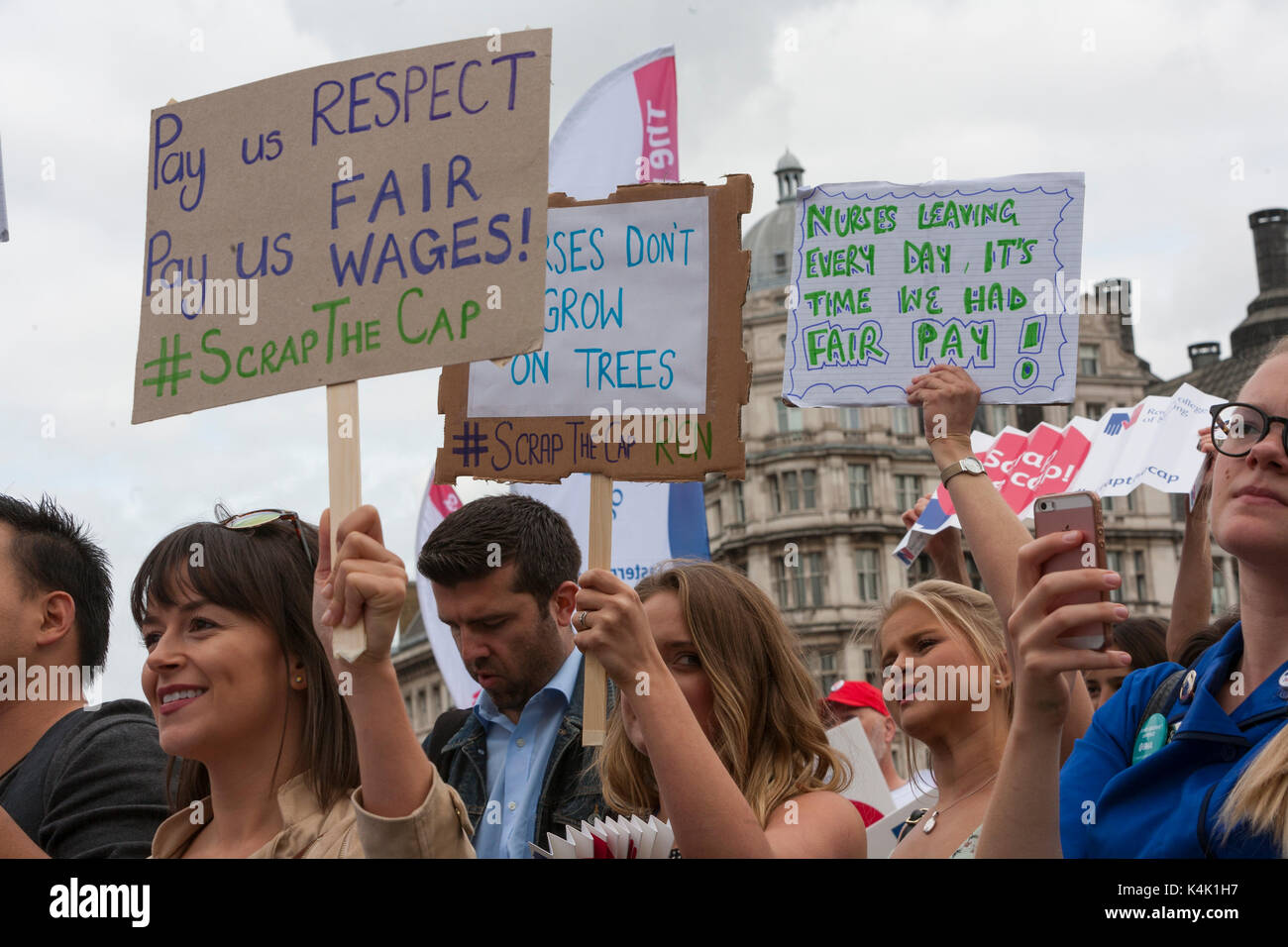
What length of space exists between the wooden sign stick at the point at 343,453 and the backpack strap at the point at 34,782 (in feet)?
3.80

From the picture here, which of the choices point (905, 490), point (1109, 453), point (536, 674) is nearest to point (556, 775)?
point (536, 674)

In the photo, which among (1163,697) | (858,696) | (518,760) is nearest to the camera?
(1163,697)

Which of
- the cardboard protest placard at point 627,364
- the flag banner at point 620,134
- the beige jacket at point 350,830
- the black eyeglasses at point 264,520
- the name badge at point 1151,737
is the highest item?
the flag banner at point 620,134

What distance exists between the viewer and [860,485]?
53.8 meters

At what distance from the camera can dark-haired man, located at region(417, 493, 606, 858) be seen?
372 cm

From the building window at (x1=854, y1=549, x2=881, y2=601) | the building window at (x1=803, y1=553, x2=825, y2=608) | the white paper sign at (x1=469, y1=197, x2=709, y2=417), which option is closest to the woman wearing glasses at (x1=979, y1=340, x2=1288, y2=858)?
the white paper sign at (x1=469, y1=197, x2=709, y2=417)

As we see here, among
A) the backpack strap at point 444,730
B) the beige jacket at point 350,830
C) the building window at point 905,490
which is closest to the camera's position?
the beige jacket at point 350,830

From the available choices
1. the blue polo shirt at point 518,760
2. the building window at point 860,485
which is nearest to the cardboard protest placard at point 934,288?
the blue polo shirt at point 518,760

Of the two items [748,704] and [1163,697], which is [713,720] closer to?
[748,704]

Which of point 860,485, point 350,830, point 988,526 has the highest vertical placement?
point 860,485

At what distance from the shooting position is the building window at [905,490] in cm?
5428

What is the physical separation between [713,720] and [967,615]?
28.7 inches

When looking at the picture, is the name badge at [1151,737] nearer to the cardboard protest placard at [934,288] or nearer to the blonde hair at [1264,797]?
the blonde hair at [1264,797]

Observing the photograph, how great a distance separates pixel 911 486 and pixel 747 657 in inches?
2079
